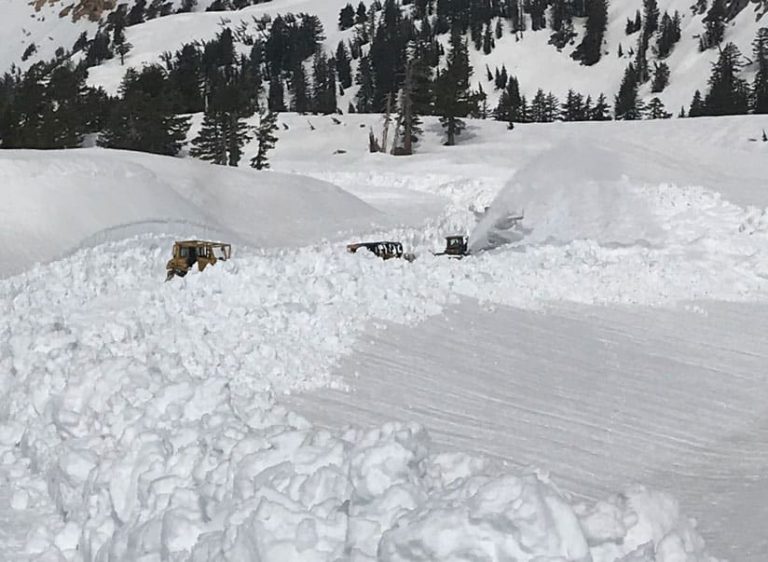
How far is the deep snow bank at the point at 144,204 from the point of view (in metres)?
27.0

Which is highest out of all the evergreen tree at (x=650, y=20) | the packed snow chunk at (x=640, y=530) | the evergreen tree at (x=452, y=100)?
the evergreen tree at (x=650, y=20)

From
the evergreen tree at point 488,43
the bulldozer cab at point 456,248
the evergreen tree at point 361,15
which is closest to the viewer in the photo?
the bulldozer cab at point 456,248

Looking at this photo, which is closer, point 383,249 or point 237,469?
point 237,469

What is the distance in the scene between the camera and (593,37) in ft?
490

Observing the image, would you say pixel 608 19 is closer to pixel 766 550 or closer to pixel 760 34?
pixel 760 34

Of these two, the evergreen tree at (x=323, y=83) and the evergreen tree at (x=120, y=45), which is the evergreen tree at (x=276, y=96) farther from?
the evergreen tree at (x=120, y=45)

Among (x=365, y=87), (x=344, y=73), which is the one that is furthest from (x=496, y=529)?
(x=344, y=73)

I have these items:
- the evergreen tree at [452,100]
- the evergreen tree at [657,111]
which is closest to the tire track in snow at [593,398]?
the evergreen tree at [452,100]

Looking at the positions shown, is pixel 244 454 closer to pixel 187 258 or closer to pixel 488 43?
pixel 187 258

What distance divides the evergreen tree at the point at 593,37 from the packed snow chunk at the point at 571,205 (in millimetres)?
130595

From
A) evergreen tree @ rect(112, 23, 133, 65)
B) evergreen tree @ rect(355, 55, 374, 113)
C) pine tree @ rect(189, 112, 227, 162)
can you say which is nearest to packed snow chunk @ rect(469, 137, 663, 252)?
pine tree @ rect(189, 112, 227, 162)

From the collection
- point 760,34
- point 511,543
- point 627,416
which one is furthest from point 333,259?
point 760,34

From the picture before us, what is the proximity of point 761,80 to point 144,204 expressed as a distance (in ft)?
273

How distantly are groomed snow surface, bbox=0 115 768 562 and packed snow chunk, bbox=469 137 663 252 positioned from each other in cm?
9
